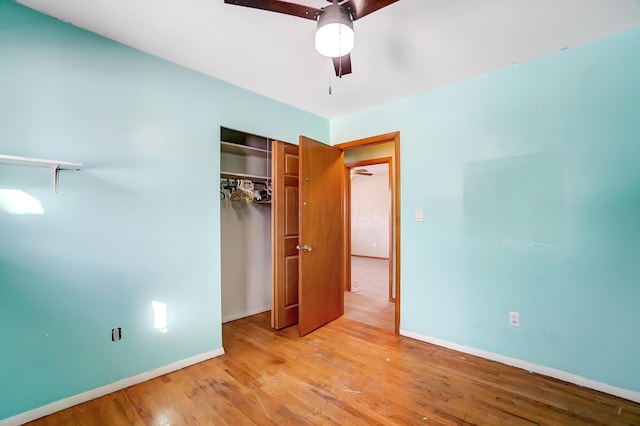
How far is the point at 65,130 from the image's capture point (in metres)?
1.79

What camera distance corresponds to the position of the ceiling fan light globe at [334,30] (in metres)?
1.29

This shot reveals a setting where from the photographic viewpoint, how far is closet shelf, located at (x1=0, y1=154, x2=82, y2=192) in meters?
1.48

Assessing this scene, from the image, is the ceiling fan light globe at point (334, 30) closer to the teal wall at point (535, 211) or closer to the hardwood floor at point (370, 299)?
the teal wall at point (535, 211)

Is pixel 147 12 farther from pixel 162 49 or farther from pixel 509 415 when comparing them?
pixel 509 415

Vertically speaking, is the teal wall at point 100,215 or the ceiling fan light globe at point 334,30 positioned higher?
the ceiling fan light globe at point 334,30

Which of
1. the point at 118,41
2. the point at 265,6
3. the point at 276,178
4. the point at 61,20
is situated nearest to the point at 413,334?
the point at 276,178

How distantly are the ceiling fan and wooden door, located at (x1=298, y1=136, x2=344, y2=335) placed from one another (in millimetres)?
1463

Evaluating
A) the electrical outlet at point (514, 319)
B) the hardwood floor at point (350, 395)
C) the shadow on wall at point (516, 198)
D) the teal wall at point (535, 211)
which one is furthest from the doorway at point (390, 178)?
the electrical outlet at point (514, 319)

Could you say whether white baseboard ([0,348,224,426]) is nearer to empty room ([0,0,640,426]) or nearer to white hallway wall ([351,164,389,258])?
empty room ([0,0,640,426])

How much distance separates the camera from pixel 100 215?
1.91 meters

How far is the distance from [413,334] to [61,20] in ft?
12.8

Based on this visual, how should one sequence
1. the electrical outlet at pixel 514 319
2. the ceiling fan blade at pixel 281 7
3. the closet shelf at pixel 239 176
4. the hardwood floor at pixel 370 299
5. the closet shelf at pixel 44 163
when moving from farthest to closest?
the hardwood floor at pixel 370 299
the closet shelf at pixel 239 176
the electrical outlet at pixel 514 319
the closet shelf at pixel 44 163
the ceiling fan blade at pixel 281 7

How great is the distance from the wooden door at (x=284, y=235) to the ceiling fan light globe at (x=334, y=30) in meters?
1.69

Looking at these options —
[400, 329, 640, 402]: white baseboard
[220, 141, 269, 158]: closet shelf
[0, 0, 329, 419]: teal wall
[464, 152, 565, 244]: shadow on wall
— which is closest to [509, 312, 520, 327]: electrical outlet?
[400, 329, 640, 402]: white baseboard
